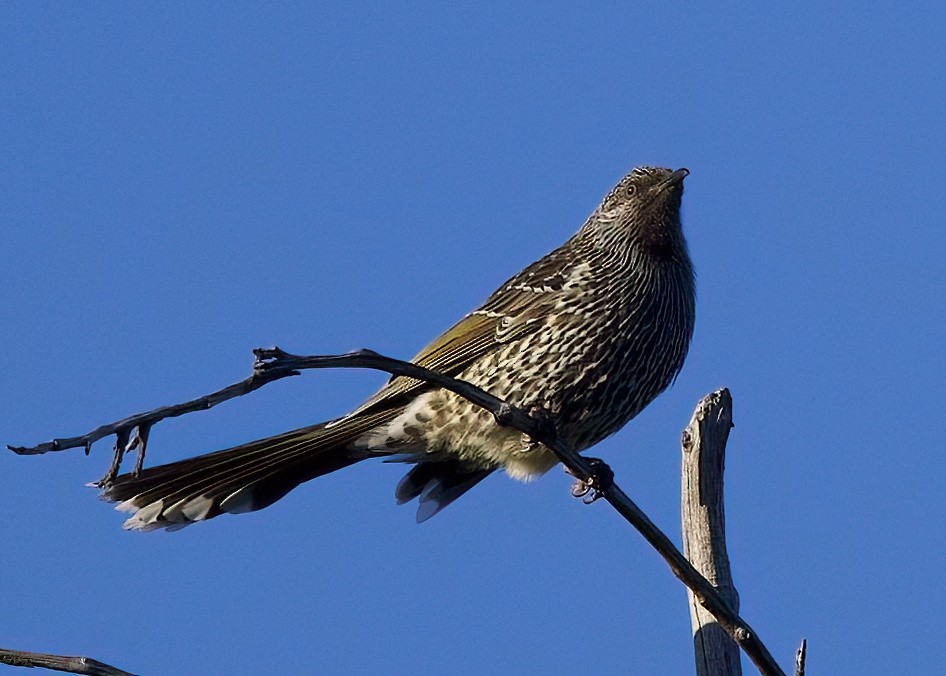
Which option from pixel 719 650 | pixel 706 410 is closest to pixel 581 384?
pixel 706 410

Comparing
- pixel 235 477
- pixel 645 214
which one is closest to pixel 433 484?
pixel 235 477

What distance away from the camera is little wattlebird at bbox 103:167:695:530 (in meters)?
5.61

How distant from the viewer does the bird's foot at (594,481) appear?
4814 millimetres

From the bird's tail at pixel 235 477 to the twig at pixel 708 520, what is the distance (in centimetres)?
172

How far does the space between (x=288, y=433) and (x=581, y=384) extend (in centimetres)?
118

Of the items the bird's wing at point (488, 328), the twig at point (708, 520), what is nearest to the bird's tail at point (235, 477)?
the bird's wing at point (488, 328)

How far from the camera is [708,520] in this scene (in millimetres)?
4488

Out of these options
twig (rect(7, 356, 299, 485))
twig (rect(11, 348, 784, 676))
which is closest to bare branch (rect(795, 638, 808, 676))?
twig (rect(11, 348, 784, 676))

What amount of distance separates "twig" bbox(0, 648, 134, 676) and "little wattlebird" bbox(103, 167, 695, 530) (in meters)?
2.43

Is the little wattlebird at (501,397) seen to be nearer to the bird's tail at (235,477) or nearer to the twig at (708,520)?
the bird's tail at (235,477)

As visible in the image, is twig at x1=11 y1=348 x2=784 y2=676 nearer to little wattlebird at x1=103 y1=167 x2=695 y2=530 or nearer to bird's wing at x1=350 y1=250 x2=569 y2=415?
little wattlebird at x1=103 y1=167 x2=695 y2=530

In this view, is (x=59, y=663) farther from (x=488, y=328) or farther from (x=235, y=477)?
(x=488, y=328)

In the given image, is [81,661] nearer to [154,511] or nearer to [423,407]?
[154,511]

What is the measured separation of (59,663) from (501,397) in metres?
2.97
